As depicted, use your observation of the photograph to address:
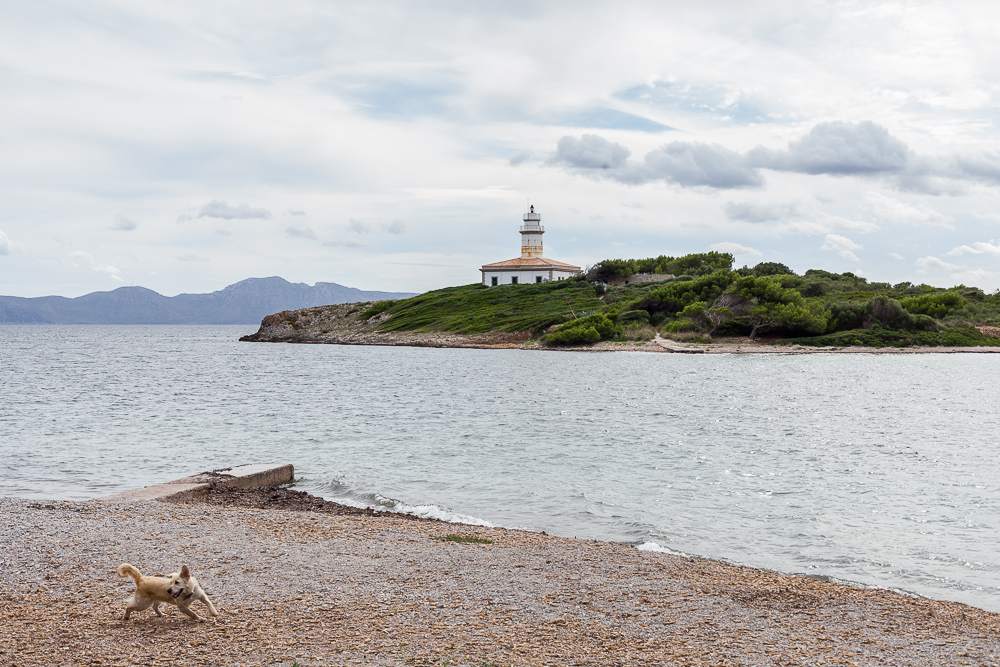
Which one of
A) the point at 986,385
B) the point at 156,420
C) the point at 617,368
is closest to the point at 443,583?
the point at 156,420

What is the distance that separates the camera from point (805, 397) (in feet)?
127

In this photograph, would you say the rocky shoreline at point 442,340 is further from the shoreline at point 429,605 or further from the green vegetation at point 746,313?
the shoreline at point 429,605

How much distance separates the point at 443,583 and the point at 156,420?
78.3 feet

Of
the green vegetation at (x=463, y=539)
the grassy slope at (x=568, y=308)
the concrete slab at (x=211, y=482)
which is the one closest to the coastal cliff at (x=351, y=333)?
the grassy slope at (x=568, y=308)

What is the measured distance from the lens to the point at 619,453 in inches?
861

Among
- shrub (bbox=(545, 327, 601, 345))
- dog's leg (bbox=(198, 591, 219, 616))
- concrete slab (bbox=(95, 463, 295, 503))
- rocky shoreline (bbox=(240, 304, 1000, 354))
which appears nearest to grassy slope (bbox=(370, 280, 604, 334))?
rocky shoreline (bbox=(240, 304, 1000, 354))

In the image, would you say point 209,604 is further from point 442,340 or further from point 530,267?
point 530,267

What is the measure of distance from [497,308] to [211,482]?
8481 cm

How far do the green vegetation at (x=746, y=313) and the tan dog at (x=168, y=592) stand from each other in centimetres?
7551

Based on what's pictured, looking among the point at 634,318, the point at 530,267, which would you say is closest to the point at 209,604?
the point at 634,318

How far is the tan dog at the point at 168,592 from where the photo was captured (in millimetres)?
6965

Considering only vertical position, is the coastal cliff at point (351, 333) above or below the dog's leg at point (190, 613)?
above

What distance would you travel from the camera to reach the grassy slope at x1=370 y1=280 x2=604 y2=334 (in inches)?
3627

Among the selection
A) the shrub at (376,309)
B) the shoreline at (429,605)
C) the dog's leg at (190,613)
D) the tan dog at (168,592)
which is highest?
the shrub at (376,309)
